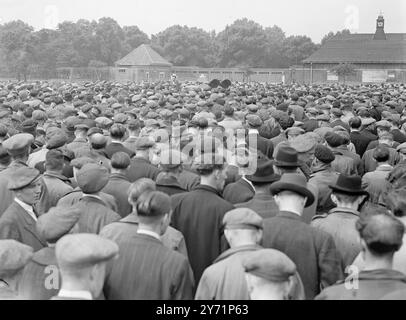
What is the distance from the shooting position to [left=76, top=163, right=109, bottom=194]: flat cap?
5.39 m

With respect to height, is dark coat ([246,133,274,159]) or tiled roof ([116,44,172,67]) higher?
tiled roof ([116,44,172,67])

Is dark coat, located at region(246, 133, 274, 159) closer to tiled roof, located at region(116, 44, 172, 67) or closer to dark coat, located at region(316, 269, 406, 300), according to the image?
dark coat, located at region(316, 269, 406, 300)

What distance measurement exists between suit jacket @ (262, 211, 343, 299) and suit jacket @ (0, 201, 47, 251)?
6.65 feet

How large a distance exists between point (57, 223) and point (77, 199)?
1691mm

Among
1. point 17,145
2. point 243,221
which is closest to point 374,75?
point 17,145

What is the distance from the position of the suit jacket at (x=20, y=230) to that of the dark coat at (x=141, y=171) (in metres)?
2.11

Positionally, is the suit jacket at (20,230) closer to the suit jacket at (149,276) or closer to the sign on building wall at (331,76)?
the suit jacket at (149,276)

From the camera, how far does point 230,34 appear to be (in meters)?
96.0

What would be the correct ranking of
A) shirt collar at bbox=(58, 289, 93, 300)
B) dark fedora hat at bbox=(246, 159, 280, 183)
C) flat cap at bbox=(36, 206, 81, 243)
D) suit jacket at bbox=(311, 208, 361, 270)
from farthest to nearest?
dark fedora hat at bbox=(246, 159, 280, 183)
suit jacket at bbox=(311, 208, 361, 270)
flat cap at bbox=(36, 206, 81, 243)
shirt collar at bbox=(58, 289, 93, 300)

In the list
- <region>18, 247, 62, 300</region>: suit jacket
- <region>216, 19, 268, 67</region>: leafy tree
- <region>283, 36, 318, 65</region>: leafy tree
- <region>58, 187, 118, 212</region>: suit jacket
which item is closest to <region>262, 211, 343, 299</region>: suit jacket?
<region>18, 247, 62, 300</region>: suit jacket

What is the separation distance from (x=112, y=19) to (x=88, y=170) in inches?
3418
